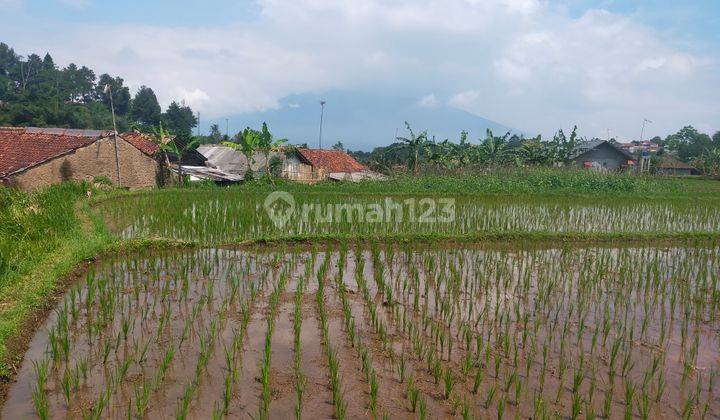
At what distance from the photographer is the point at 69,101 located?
48156 millimetres

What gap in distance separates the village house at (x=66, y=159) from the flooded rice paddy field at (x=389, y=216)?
319 cm

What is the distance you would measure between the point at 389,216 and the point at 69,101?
4753cm

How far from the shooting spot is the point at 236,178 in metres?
21.7

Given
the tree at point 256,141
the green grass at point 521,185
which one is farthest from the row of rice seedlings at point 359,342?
the tree at point 256,141

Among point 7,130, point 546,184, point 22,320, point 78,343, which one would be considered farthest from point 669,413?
point 7,130

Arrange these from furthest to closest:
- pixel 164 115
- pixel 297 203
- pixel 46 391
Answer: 1. pixel 164 115
2. pixel 297 203
3. pixel 46 391

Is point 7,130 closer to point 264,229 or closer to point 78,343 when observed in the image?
point 264,229

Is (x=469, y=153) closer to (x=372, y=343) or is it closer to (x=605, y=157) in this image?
(x=605, y=157)

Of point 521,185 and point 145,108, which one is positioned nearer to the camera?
point 521,185

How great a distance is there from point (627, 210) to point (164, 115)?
46.4 m

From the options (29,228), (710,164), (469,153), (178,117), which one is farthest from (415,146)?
(178,117)

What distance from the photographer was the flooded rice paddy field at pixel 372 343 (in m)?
3.61

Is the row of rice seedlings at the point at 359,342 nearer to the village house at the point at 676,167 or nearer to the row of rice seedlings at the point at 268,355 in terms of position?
the row of rice seedlings at the point at 268,355

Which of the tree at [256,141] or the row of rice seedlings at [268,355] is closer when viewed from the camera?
the row of rice seedlings at [268,355]
